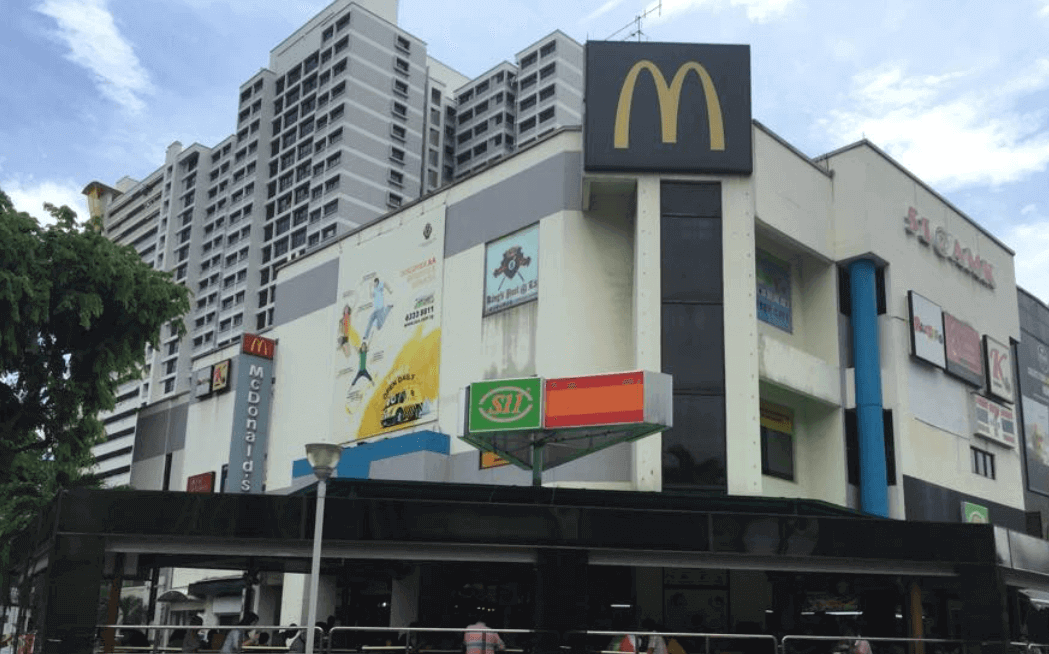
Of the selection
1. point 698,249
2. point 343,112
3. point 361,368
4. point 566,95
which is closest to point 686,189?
point 698,249

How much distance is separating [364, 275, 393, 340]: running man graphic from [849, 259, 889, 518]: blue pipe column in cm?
1729

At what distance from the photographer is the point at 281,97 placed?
381 ft

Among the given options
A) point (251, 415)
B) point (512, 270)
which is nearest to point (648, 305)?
point (512, 270)

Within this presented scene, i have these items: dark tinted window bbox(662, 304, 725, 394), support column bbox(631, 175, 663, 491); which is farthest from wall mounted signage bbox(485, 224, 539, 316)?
dark tinted window bbox(662, 304, 725, 394)

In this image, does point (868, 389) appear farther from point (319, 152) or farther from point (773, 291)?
point (319, 152)

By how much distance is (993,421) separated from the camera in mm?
44031

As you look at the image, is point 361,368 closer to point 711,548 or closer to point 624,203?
point 624,203

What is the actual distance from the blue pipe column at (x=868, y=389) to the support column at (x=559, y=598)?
18.5 meters

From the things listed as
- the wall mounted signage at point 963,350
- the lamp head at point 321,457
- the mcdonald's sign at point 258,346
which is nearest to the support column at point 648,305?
the wall mounted signage at point 963,350

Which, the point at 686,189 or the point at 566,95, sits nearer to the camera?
the point at 686,189

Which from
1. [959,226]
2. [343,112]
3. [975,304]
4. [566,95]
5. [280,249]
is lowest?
[975,304]

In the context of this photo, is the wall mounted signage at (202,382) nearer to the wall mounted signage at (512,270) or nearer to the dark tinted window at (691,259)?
the wall mounted signage at (512,270)

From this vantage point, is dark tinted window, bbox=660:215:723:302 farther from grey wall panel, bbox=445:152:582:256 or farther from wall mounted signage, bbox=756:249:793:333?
wall mounted signage, bbox=756:249:793:333

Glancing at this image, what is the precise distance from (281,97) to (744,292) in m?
92.0
